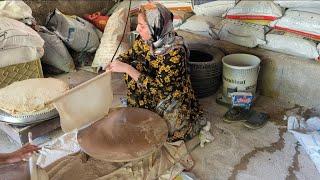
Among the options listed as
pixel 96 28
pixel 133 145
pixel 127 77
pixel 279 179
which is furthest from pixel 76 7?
pixel 279 179

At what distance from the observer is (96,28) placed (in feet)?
11.3

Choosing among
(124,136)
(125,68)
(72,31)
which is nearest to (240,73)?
(125,68)

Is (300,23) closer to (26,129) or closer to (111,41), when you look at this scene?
(111,41)

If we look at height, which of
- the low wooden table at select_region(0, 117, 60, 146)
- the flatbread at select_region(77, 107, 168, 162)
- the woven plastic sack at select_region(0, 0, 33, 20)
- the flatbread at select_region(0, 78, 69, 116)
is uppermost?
the woven plastic sack at select_region(0, 0, 33, 20)

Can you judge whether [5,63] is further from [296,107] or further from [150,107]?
[296,107]

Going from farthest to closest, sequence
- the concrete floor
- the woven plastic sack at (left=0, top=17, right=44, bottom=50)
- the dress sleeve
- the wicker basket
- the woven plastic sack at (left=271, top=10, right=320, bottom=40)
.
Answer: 1. the wicker basket
2. the woven plastic sack at (left=0, top=17, right=44, bottom=50)
3. the woven plastic sack at (left=271, top=10, right=320, bottom=40)
4. the dress sleeve
5. the concrete floor

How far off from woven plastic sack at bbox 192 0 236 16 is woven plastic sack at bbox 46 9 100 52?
0.98 metres

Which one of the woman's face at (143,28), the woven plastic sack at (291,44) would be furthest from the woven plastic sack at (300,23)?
the woman's face at (143,28)

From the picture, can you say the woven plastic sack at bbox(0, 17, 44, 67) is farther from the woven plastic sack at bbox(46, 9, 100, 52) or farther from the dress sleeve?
the dress sleeve

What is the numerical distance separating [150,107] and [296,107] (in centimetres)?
111

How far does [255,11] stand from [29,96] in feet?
5.64

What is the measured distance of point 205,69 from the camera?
255 centimetres

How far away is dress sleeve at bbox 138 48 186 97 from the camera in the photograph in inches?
80.7

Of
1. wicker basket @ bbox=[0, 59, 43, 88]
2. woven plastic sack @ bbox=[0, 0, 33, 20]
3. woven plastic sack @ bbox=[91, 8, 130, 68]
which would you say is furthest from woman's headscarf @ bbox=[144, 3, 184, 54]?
woven plastic sack @ bbox=[0, 0, 33, 20]
